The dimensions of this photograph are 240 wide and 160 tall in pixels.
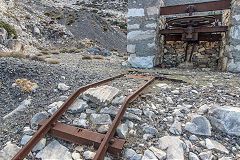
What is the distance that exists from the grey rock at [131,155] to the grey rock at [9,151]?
47.4 inches

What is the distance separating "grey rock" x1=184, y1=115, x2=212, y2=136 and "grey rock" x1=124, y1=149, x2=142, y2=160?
0.74m

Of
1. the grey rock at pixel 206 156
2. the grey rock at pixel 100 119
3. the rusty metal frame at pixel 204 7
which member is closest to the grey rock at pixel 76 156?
the grey rock at pixel 100 119

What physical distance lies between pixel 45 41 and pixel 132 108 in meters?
19.2

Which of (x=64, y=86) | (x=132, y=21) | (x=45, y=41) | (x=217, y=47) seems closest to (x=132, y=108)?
(x=64, y=86)

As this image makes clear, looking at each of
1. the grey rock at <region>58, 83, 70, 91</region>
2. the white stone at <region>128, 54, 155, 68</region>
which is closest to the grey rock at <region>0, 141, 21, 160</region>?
the grey rock at <region>58, 83, 70, 91</region>

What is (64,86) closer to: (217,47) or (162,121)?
(162,121)

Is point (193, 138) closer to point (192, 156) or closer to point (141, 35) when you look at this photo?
point (192, 156)

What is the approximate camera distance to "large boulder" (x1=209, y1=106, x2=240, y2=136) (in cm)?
176

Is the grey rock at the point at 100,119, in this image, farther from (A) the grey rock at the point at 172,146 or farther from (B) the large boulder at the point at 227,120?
(B) the large boulder at the point at 227,120

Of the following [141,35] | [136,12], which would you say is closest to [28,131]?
[141,35]

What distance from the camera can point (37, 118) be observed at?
2.06 m

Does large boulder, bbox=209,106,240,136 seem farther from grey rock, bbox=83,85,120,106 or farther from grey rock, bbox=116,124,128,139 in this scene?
grey rock, bbox=83,85,120,106

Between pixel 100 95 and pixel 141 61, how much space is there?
3.75 metres

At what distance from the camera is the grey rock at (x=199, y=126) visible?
1792mm
